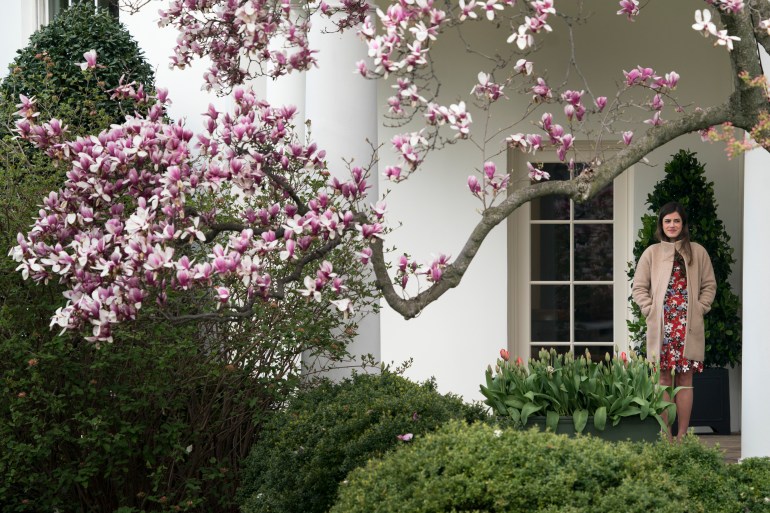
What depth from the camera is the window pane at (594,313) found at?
9742 mm

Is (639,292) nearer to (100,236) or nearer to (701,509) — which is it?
(701,509)

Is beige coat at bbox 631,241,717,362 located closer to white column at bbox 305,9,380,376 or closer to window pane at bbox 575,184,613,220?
window pane at bbox 575,184,613,220

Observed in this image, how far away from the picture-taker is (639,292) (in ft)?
26.1

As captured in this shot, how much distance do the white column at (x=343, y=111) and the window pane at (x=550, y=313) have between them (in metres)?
3.89

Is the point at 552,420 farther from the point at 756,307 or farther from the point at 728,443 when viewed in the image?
the point at 728,443

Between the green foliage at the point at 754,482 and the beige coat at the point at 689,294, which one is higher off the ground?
the beige coat at the point at 689,294

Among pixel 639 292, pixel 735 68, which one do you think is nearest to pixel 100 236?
pixel 735 68

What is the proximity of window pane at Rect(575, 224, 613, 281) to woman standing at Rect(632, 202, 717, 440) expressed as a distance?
5.93ft

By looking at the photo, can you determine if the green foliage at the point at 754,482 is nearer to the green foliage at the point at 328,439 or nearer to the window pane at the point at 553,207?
the green foliage at the point at 328,439

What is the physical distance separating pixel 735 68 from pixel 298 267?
6.62 ft

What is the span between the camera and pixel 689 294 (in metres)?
7.85

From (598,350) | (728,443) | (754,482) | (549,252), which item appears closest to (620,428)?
(754,482)

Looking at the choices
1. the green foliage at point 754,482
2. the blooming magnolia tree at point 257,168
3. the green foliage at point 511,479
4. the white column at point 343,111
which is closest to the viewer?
the green foliage at point 511,479

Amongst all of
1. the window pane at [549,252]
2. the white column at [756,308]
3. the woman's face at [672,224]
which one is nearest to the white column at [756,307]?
the white column at [756,308]
